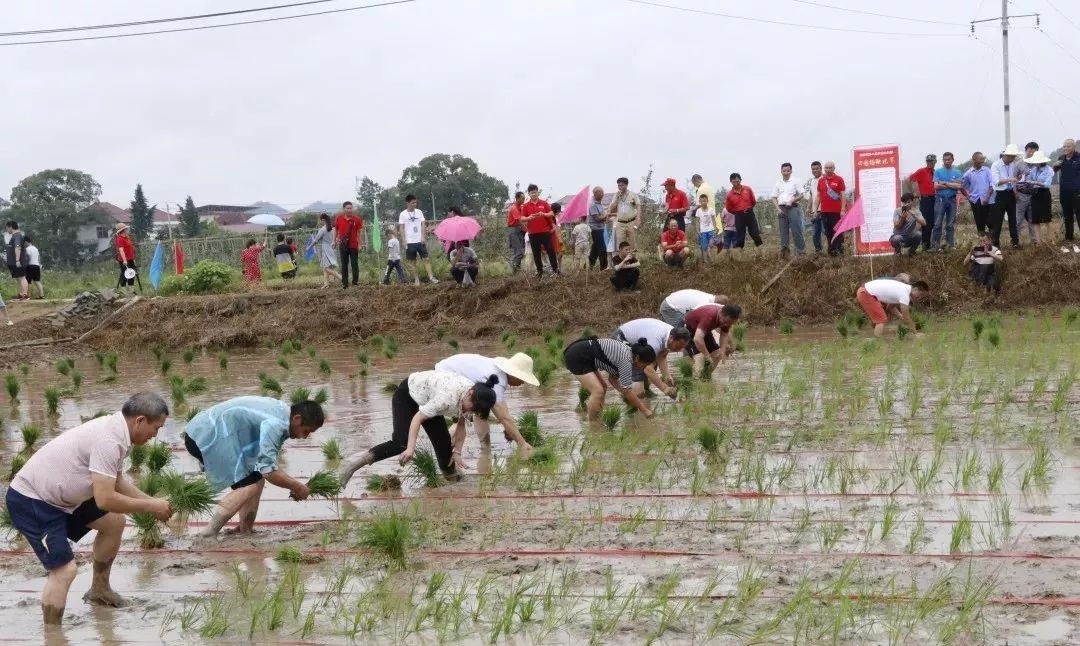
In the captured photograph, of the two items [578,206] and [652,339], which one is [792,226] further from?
[652,339]

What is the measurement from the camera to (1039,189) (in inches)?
667

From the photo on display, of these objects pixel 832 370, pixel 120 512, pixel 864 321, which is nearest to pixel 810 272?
pixel 864 321

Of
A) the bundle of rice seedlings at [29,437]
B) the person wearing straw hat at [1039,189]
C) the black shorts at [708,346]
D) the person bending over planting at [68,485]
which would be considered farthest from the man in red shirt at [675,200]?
the person bending over planting at [68,485]

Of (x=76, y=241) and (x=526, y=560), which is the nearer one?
(x=526, y=560)

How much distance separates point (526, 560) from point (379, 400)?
629 cm

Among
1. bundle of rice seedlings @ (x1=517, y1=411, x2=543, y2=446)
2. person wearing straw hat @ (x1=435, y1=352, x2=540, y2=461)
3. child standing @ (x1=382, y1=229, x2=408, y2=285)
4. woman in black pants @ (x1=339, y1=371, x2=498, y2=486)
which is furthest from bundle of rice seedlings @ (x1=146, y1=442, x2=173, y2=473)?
child standing @ (x1=382, y1=229, x2=408, y2=285)

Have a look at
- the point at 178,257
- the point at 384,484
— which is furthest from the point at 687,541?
the point at 178,257

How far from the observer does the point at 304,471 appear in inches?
351

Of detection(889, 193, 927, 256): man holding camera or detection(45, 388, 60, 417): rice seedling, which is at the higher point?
detection(889, 193, 927, 256): man holding camera

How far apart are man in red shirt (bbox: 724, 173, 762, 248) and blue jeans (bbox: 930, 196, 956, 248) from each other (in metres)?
2.54

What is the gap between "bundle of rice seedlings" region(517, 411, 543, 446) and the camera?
894 cm

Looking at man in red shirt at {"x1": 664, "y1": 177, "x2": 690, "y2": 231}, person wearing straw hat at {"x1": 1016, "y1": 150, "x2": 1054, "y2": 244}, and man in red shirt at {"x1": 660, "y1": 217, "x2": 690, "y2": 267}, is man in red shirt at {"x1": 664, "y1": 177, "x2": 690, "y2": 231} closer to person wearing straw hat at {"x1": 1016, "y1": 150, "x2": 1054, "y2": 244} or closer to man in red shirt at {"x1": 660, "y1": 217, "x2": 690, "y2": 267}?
man in red shirt at {"x1": 660, "y1": 217, "x2": 690, "y2": 267}

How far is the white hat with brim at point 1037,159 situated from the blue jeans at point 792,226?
322cm

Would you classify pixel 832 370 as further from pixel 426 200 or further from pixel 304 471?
pixel 426 200
